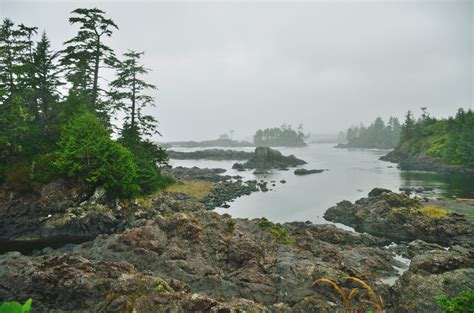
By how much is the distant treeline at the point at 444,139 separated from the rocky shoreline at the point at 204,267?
6270 cm

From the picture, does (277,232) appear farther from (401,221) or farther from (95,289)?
(401,221)

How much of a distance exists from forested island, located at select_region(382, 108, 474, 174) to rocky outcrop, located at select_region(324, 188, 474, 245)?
170ft

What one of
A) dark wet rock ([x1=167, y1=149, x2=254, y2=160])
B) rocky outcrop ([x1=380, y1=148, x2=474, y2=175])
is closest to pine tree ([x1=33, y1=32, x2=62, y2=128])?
rocky outcrop ([x1=380, y1=148, x2=474, y2=175])

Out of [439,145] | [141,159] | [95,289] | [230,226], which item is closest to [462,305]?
[95,289]

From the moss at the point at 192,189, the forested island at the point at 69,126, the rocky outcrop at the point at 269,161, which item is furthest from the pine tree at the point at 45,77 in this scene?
the rocky outcrop at the point at 269,161

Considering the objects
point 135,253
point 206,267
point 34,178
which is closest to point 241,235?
point 206,267

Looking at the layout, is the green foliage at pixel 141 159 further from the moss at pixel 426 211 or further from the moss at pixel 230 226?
the moss at pixel 426 211

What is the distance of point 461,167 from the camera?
74750mm

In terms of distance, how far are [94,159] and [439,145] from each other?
108996 millimetres

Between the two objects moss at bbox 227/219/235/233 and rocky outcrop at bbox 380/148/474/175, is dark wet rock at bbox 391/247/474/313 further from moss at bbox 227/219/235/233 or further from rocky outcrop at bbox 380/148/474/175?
rocky outcrop at bbox 380/148/474/175

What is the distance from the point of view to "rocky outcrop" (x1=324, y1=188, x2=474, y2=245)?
93.1ft

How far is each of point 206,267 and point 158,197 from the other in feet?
68.6

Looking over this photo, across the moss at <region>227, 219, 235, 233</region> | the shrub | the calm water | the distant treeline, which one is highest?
the distant treeline

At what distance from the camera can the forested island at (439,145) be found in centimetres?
7519
